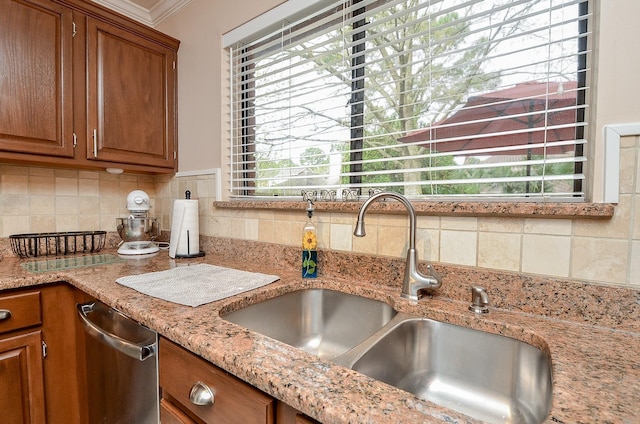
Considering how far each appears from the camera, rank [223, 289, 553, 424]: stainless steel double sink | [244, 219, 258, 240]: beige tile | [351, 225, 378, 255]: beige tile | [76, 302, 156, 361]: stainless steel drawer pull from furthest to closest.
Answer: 1. [244, 219, 258, 240]: beige tile
2. [351, 225, 378, 255]: beige tile
3. [76, 302, 156, 361]: stainless steel drawer pull
4. [223, 289, 553, 424]: stainless steel double sink

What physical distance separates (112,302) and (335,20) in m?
1.31

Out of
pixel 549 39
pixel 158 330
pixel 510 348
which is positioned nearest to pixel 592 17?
pixel 549 39

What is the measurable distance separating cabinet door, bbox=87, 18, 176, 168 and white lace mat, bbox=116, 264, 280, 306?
0.80m

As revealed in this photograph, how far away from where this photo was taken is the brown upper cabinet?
1.29 meters

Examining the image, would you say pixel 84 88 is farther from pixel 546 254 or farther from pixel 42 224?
pixel 546 254

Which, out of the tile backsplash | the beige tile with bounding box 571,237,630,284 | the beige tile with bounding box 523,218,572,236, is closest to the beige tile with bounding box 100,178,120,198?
the tile backsplash

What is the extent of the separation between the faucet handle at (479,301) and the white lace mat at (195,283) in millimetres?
627

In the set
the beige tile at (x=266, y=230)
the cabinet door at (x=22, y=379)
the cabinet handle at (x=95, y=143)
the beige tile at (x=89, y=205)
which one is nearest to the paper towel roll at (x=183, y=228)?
the beige tile at (x=266, y=230)

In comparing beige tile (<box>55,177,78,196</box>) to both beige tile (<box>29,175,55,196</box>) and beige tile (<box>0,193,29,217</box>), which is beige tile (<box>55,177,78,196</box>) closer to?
beige tile (<box>29,175,55,196</box>)

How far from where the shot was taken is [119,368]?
3.04 ft

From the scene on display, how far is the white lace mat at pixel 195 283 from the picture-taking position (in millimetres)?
894

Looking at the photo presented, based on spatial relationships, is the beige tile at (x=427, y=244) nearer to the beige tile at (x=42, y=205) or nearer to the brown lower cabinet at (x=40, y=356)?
the brown lower cabinet at (x=40, y=356)

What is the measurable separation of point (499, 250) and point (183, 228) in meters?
1.32

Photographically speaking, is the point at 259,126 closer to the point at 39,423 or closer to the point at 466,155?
the point at 466,155
